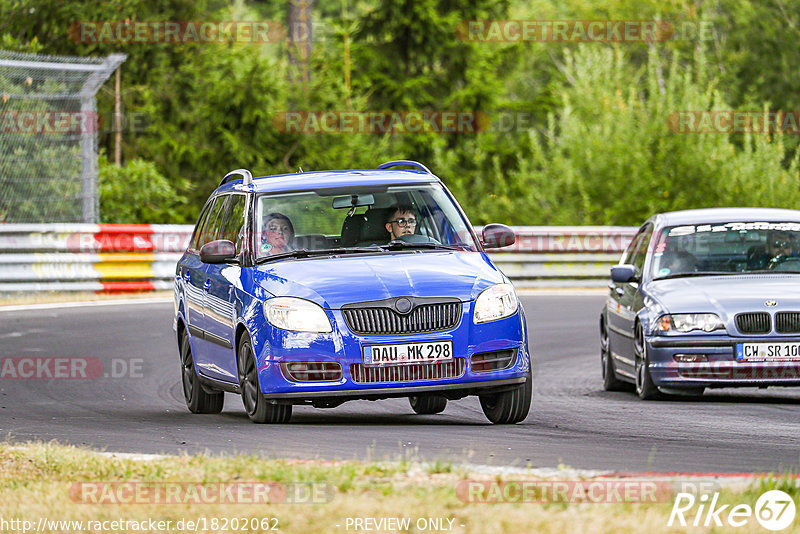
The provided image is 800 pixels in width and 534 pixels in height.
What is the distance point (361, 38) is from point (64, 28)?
41.0 feet

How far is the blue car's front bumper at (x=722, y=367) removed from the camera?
12.3 meters

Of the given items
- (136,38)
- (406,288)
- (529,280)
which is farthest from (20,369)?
(136,38)

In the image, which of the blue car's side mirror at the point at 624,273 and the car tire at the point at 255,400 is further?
the blue car's side mirror at the point at 624,273

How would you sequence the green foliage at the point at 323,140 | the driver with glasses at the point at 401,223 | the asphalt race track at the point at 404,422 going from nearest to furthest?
1. the asphalt race track at the point at 404,422
2. the driver with glasses at the point at 401,223
3. the green foliage at the point at 323,140

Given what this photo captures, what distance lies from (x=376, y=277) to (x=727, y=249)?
4.69m

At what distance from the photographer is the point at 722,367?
12.3 meters

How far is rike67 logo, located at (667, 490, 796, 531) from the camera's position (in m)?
5.86

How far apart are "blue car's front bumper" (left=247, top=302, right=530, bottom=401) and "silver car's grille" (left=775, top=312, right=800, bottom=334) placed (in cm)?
326

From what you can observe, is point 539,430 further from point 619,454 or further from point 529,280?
point 529,280
